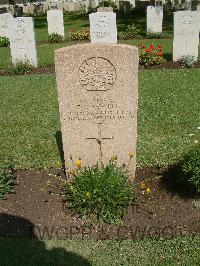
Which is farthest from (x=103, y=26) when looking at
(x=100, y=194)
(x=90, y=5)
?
(x=90, y=5)

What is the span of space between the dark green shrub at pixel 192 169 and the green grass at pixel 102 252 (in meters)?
0.70

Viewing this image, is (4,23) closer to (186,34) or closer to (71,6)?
(186,34)

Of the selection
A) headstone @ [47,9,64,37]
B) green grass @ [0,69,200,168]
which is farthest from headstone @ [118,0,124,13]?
green grass @ [0,69,200,168]

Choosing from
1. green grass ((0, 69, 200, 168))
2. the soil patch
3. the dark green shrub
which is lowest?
the soil patch

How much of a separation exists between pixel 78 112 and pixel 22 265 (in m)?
1.96

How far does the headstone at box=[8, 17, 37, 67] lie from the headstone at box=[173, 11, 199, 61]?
491cm

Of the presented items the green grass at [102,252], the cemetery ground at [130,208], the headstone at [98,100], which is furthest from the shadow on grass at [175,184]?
the green grass at [102,252]

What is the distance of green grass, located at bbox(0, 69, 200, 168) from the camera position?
6.55 m

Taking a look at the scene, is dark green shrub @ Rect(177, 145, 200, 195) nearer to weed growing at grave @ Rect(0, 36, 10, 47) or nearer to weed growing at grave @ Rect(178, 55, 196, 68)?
weed growing at grave @ Rect(178, 55, 196, 68)

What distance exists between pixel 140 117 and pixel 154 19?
11.9 meters

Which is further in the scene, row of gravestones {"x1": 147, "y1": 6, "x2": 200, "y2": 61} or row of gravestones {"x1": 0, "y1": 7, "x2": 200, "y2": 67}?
row of gravestones {"x1": 0, "y1": 7, "x2": 200, "y2": 67}

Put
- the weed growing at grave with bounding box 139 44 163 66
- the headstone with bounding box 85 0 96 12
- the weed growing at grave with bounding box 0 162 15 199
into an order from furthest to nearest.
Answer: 1. the headstone with bounding box 85 0 96 12
2. the weed growing at grave with bounding box 139 44 163 66
3. the weed growing at grave with bounding box 0 162 15 199

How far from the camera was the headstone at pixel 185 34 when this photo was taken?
12.1 meters

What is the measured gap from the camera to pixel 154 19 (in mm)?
18656
